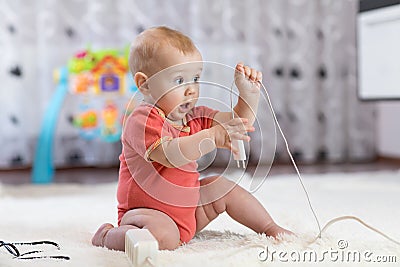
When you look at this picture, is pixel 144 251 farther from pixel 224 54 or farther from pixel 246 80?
pixel 224 54

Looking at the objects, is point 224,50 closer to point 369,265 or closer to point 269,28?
point 269,28

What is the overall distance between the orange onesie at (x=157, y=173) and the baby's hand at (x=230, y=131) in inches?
3.3

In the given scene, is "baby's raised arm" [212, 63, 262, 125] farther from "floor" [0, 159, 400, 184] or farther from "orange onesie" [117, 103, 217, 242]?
"floor" [0, 159, 400, 184]

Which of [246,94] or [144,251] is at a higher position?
[246,94]

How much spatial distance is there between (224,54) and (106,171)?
745 mm

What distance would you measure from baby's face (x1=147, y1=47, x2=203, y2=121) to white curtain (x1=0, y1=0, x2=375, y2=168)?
1.81 m

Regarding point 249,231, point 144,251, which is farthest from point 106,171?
point 144,251

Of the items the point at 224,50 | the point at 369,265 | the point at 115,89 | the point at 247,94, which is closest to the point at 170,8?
the point at 224,50

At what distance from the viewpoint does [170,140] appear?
44.2 inches

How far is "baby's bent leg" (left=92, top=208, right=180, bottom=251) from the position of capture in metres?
1.13

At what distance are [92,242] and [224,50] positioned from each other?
1953mm

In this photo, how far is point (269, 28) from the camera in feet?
10.4

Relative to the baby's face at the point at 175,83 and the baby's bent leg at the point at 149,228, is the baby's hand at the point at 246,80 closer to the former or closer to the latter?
the baby's face at the point at 175,83

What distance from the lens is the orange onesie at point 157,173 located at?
1.14 m
